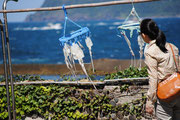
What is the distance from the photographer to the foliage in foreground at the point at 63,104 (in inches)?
138

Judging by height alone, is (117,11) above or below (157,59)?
above

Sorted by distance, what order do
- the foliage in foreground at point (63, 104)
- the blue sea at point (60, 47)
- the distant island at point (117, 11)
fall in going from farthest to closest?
the distant island at point (117, 11) < the blue sea at point (60, 47) < the foliage in foreground at point (63, 104)

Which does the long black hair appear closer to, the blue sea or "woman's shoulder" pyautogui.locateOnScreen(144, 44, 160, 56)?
"woman's shoulder" pyautogui.locateOnScreen(144, 44, 160, 56)

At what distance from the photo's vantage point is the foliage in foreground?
3.51 meters

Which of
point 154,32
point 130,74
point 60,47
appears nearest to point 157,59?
point 154,32

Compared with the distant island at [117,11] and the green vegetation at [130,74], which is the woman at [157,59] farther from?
the distant island at [117,11]

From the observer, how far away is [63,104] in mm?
3627

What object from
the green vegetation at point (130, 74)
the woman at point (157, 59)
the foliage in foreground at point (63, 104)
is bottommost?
the foliage in foreground at point (63, 104)

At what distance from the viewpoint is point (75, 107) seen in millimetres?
3582

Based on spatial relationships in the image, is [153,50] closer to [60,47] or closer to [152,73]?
[152,73]

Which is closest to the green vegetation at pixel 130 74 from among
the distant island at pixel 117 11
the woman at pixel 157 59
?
the woman at pixel 157 59

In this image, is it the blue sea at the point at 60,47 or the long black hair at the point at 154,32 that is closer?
the long black hair at the point at 154,32

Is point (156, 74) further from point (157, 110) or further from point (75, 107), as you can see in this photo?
point (75, 107)

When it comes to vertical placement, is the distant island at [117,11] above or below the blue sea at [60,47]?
above
